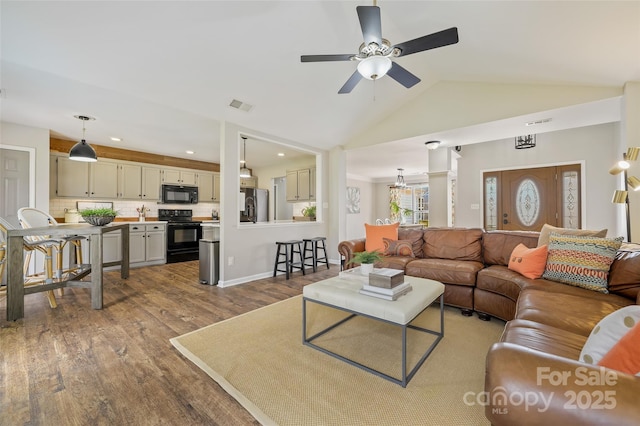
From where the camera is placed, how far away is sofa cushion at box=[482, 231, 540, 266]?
3031mm

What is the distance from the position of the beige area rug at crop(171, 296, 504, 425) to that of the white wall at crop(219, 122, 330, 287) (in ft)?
4.70

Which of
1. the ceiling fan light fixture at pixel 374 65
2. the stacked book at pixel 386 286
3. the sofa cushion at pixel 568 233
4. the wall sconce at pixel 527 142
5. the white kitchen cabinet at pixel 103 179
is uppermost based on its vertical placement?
the wall sconce at pixel 527 142

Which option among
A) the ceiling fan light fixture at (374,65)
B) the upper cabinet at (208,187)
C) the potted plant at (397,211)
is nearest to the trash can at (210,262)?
the upper cabinet at (208,187)

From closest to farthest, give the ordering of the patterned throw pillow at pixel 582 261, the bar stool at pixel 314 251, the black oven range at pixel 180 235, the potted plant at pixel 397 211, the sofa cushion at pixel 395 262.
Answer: the patterned throw pillow at pixel 582 261
the sofa cushion at pixel 395 262
the bar stool at pixel 314 251
the black oven range at pixel 180 235
the potted plant at pixel 397 211

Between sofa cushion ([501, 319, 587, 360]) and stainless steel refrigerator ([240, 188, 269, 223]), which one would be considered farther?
stainless steel refrigerator ([240, 188, 269, 223])

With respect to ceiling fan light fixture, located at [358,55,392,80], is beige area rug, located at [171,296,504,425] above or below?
below

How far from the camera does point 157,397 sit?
63.7 inches

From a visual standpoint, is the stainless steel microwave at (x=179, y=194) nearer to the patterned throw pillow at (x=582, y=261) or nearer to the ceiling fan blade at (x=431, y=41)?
the ceiling fan blade at (x=431, y=41)

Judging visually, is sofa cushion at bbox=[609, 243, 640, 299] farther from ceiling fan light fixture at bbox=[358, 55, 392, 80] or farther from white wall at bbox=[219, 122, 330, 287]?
white wall at bbox=[219, 122, 330, 287]

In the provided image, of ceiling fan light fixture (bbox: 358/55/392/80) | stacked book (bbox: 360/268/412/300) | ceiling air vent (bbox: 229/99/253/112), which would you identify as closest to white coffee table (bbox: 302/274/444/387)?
stacked book (bbox: 360/268/412/300)

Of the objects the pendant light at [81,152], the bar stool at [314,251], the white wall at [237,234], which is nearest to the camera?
the pendant light at [81,152]

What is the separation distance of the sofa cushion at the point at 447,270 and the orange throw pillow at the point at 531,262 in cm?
38

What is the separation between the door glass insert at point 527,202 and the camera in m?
5.53

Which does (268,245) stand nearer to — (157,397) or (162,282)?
(162,282)
